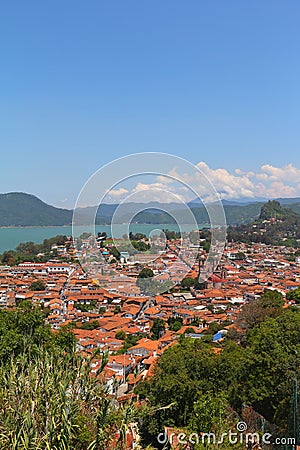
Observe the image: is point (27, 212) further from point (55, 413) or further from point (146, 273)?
point (55, 413)

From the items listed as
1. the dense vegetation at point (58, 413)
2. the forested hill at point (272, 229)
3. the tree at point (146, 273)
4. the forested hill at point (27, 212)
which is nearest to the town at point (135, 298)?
the tree at point (146, 273)

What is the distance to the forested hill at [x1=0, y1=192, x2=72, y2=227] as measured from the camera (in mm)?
73188

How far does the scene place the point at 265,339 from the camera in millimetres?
4785

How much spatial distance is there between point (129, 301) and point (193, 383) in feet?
36.7

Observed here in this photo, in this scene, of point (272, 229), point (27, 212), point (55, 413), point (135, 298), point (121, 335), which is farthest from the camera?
point (27, 212)

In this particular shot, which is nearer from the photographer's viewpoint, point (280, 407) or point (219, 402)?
point (219, 402)

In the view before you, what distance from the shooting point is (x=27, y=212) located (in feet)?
249

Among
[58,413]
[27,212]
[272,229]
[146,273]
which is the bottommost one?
[58,413]

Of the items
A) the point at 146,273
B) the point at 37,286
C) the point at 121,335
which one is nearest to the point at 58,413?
the point at 146,273

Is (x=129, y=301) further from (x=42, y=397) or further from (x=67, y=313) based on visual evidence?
(x=42, y=397)

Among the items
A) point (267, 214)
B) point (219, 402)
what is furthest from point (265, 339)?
point (267, 214)

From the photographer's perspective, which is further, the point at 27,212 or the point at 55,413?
the point at 27,212

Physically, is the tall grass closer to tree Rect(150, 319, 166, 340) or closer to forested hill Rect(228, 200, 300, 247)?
tree Rect(150, 319, 166, 340)

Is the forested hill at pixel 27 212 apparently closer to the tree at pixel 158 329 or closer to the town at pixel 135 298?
the town at pixel 135 298
